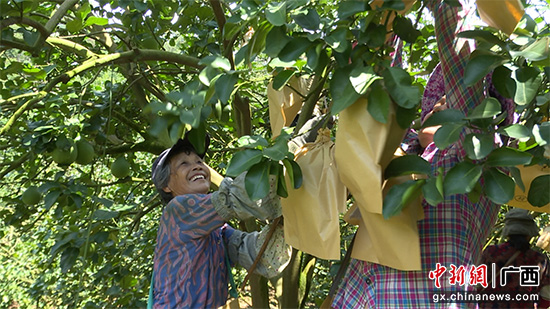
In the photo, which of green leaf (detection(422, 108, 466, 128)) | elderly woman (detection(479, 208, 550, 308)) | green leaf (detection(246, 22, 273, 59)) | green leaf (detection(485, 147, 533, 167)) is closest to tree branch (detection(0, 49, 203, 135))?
green leaf (detection(246, 22, 273, 59))

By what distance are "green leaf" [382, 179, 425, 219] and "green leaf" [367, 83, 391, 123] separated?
0.15 meters

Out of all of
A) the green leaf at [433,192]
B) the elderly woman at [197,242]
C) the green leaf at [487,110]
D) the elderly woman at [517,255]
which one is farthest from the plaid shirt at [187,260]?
the elderly woman at [517,255]

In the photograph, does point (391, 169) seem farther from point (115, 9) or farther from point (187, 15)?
point (115, 9)

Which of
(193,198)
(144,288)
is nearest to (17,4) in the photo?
(193,198)

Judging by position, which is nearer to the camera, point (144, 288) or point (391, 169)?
point (391, 169)

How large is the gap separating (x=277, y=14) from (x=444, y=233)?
2.25 ft

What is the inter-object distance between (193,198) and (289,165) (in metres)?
0.52

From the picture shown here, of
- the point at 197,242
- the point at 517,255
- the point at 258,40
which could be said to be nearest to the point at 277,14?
the point at 258,40

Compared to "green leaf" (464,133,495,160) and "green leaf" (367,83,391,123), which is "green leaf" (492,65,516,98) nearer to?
"green leaf" (464,133,495,160)

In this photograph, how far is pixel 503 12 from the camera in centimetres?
126

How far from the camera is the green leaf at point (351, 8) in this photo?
122cm

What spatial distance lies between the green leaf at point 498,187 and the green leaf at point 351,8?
0.41m

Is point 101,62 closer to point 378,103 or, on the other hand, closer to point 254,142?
point 254,142

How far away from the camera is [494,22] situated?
50.6 inches
